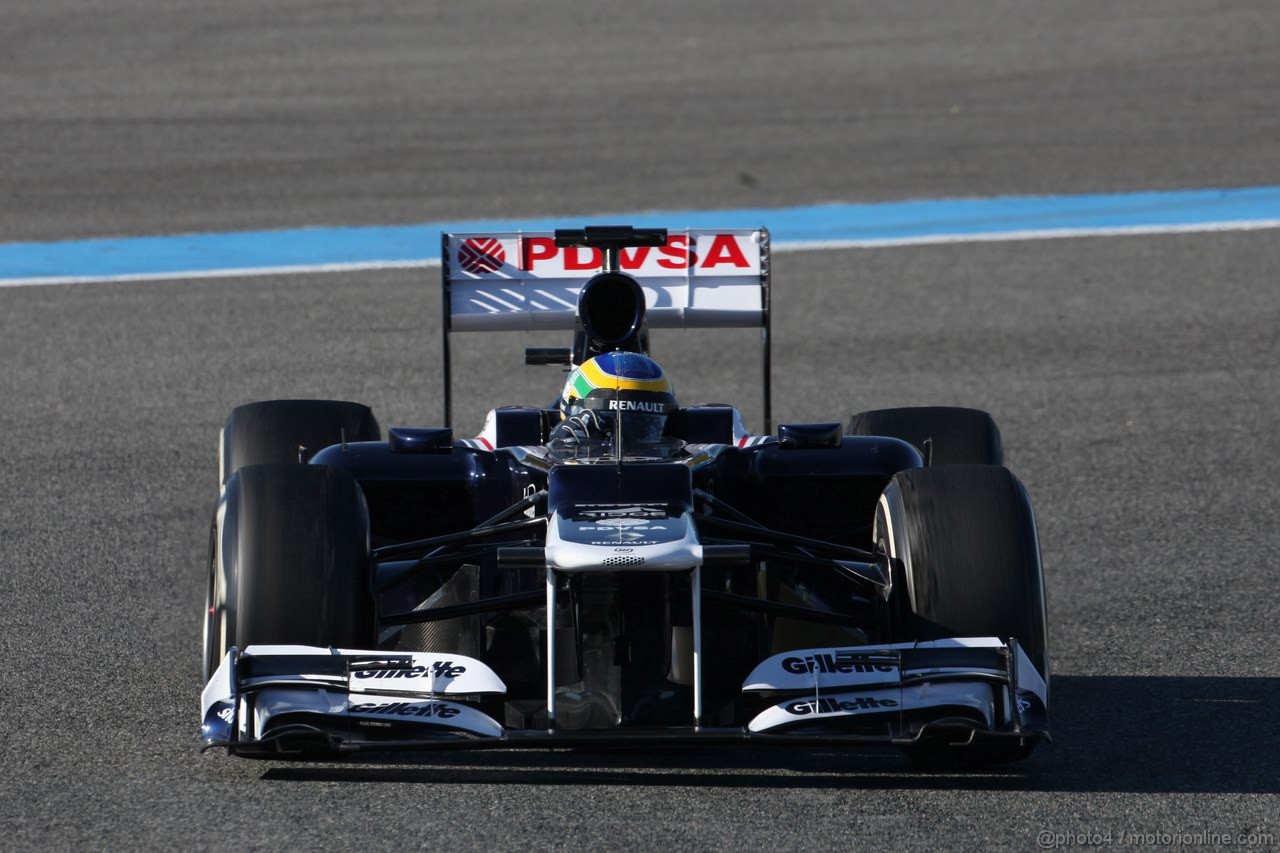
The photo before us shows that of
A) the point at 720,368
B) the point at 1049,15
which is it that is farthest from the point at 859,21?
the point at 720,368

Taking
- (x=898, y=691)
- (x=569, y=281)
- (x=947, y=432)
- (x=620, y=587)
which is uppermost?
(x=569, y=281)

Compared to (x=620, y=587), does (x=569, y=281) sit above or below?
above

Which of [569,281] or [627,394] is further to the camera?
[569,281]

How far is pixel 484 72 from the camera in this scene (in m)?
21.5

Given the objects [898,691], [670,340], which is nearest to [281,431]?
[898,691]

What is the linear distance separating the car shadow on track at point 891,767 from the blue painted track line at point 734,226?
851 centimetres

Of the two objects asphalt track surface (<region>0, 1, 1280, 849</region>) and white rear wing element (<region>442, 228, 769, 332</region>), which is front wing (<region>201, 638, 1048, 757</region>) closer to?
asphalt track surface (<region>0, 1, 1280, 849</region>)

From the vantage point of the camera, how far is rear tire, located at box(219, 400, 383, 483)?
293 inches

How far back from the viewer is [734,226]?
15.3 meters

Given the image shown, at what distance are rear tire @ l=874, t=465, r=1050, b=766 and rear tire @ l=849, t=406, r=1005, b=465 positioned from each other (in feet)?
4.98

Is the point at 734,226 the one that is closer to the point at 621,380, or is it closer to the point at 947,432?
the point at 947,432

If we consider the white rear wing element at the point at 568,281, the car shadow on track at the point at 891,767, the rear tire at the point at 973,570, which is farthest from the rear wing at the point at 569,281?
the car shadow on track at the point at 891,767

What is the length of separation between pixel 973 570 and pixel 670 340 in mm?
7013

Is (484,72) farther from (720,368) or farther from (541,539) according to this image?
(541,539)
